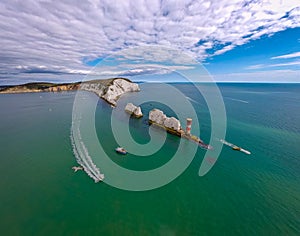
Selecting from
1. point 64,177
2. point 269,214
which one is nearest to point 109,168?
point 64,177

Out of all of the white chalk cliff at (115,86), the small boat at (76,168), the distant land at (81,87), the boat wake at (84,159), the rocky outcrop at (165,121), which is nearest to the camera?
the boat wake at (84,159)

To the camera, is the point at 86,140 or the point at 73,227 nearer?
the point at 73,227

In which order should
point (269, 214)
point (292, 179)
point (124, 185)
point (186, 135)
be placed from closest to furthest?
point (269, 214) → point (124, 185) → point (292, 179) → point (186, 135)

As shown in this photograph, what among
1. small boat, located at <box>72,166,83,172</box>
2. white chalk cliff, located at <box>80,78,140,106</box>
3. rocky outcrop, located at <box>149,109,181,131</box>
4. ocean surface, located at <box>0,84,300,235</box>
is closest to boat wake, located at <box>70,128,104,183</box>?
small boat, located at <box>72,166,83,172</box>

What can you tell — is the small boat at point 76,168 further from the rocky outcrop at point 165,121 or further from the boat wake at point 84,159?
the rocky outcrop at point 165,121

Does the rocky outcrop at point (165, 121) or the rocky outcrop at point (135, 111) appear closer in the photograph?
the rocky outcrop at point (165, 121)

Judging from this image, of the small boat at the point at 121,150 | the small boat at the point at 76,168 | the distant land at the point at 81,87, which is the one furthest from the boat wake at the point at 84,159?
the distant land at the point at 81,87

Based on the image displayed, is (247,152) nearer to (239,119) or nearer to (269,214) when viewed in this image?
(269,214)

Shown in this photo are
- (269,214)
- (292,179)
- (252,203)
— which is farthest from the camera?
(292,179)
